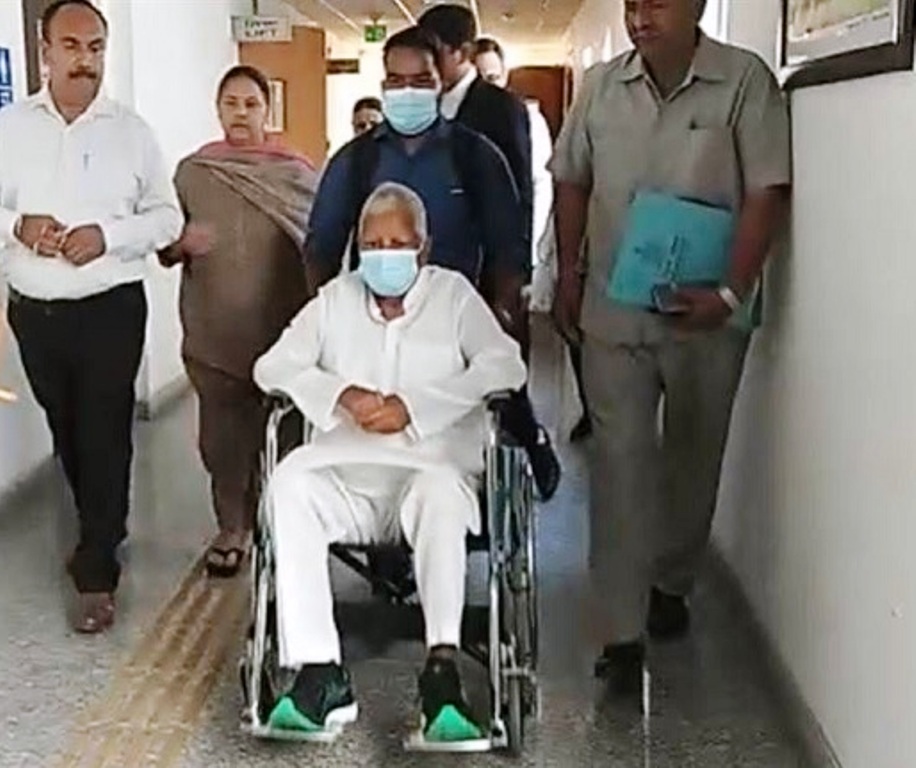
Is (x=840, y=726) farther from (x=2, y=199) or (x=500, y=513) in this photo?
(x=2, y=199)

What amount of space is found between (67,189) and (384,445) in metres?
1.08

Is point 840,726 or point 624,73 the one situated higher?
point 624,73

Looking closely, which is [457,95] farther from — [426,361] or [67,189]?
[426,361]

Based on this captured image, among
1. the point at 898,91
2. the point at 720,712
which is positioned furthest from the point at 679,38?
the point at 720,712

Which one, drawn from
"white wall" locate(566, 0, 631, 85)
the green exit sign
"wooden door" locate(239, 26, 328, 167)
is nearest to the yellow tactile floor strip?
"white wall" locate(566, 0, 631, 85)

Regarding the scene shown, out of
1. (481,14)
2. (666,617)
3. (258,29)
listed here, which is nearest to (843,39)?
(666,617)

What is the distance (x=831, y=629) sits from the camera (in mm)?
2715

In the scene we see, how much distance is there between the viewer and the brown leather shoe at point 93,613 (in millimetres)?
3605

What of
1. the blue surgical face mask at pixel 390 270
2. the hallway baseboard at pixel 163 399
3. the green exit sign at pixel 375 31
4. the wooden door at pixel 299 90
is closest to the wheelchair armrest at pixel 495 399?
the blue surgical face mask at pixel 390 270

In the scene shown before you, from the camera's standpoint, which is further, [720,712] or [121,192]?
[121,192]

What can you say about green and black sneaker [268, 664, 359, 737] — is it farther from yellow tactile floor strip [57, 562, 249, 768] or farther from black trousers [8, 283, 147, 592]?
black trousers [8, 283, 147, 592]

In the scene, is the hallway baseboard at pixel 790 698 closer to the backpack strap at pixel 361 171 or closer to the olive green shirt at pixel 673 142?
the olive green shirt at pixel 673 142

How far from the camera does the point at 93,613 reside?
11.9ft

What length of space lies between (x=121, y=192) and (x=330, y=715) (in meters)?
1.44
